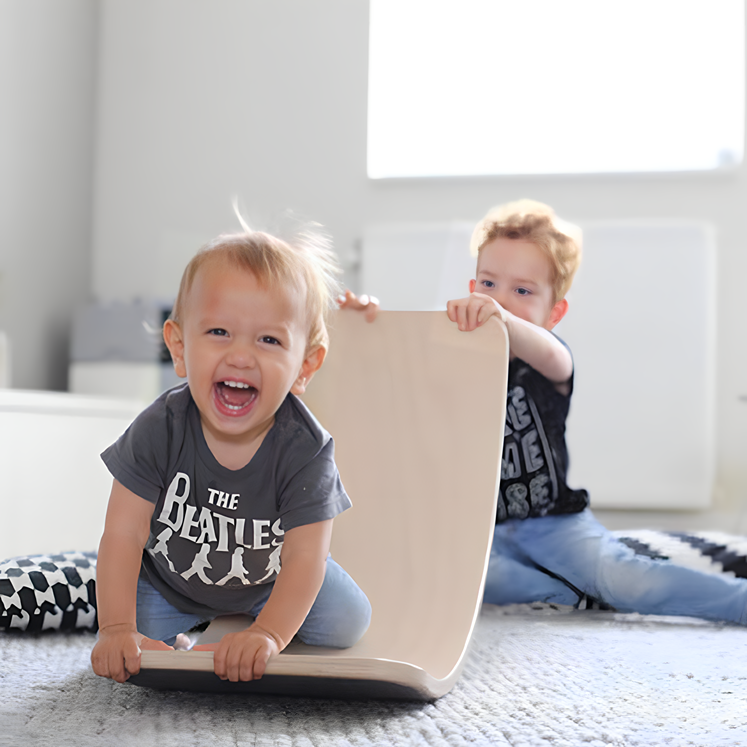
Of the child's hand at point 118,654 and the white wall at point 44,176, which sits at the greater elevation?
the white wall at point 44,176

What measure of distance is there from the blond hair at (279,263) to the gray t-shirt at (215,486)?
3.2 inches

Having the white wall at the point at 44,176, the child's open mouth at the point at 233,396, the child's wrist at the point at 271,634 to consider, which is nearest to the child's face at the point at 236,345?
the child's open mouth at the point at 233,396

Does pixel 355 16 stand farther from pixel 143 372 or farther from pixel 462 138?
pixel 143 372

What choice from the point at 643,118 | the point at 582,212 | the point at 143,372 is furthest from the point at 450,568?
the point at 643,118

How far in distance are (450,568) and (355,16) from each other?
5.96 ft

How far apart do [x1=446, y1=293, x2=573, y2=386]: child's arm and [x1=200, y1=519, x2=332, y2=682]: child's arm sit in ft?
0.96

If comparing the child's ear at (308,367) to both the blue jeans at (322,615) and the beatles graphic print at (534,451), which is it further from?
the beatles graphic print at (534,451)

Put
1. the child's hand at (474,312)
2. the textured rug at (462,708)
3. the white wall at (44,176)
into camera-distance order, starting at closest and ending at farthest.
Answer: the textured rug at (462,708) < the child's hand at (474,312) < the white wall at (44,176)

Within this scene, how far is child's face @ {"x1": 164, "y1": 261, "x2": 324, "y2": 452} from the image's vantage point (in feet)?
2.00

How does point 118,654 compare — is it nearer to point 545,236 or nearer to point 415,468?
point 415,468

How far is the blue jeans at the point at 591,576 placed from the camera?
1043 millimetres

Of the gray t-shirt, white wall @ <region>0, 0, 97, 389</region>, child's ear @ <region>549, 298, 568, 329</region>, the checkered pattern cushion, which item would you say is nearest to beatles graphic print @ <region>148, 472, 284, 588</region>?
the gray t-shirt

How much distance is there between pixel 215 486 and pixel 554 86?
5.91 feet

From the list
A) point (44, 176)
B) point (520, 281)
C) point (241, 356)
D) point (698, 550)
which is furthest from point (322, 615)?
point (44, 176)
